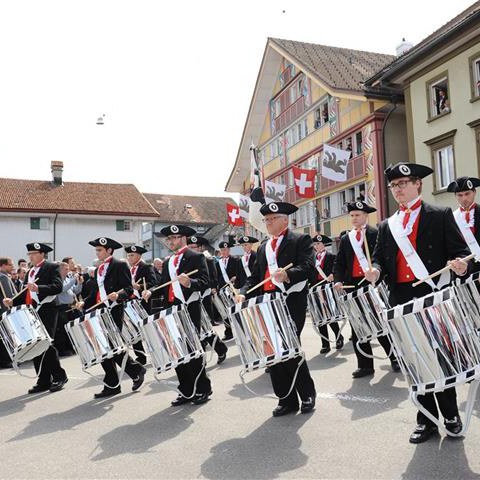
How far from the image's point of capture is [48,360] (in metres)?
7.27

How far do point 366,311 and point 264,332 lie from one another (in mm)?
2131

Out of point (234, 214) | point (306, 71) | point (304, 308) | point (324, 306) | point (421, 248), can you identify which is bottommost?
point (324, 306)

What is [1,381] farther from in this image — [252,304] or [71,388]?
[252,304]

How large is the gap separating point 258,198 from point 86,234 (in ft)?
74.8

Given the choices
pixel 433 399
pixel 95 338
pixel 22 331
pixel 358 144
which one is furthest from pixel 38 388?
pixel 358 144

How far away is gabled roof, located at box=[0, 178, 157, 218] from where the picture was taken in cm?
4275

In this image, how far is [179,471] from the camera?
12.7ft

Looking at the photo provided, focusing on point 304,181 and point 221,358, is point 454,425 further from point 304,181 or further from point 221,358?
point 304,181

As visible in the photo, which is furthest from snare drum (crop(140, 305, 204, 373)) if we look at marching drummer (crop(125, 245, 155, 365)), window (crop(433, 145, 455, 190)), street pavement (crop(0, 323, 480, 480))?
window (crop(433, 145, 455, 190))

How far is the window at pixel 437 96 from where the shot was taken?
20.0 metres

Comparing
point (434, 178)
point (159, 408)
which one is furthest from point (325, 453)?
point (434, 178)

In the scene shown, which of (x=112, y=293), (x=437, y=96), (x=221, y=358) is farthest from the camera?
(x=437, y=96)

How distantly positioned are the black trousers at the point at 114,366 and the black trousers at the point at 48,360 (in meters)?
0.82

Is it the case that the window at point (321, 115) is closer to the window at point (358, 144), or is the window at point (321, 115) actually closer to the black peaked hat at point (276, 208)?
the window at point (358, 144)
